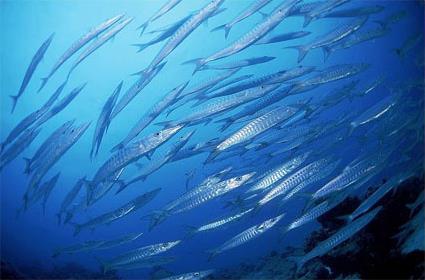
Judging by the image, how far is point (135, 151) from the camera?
4.64m

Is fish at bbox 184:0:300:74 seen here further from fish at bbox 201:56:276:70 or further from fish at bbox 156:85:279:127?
fish at bbox 156:85:279:127

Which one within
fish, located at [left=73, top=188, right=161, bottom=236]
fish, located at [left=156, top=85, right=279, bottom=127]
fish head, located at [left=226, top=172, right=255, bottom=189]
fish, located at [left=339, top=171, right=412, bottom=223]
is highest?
fish, located at [left=156, top=85, right=279, bottom=127]

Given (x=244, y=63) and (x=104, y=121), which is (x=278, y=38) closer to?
(x=244, y=63)

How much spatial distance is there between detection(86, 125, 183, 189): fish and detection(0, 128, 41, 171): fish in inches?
52.8

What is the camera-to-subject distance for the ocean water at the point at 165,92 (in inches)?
335

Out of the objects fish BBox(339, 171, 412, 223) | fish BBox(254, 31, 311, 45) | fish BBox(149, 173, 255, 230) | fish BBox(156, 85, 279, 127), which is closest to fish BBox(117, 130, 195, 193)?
fish BBox(156, 85, 279, 127)

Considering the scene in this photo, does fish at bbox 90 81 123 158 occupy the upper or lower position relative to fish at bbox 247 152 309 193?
upper

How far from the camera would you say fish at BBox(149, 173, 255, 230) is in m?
5.03

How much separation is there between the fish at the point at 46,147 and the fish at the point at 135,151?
0.88 metres

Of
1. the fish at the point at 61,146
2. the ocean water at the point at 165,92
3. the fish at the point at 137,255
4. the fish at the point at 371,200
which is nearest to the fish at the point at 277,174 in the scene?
the ocean water at the point at 165,92

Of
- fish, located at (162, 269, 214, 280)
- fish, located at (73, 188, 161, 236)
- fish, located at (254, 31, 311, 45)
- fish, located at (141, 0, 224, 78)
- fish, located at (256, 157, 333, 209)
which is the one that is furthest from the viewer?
fish, located at (73, 188, 161, 236)

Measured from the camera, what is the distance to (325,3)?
5250 mm

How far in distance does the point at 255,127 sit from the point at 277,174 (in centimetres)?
84

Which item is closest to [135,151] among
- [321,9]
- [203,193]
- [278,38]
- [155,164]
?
[155,164]
